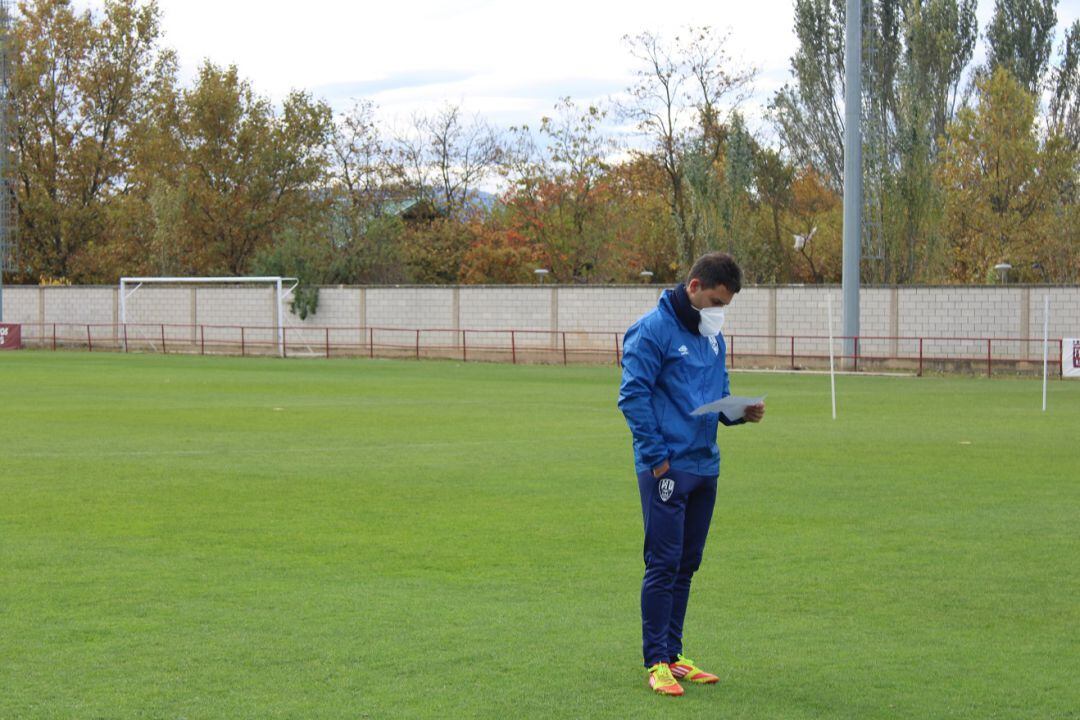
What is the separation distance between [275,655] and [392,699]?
108 cm

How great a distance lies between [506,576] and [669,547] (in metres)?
3.21

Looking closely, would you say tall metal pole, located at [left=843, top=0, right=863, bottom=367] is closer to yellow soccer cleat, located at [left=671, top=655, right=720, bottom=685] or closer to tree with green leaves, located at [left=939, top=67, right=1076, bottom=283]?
tree with green leaves, located at [left=939, top=67, right=1076, bottom=283]

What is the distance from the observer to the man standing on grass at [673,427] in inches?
273

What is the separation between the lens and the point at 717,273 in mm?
6914

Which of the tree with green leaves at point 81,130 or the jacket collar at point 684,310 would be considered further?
the tree with green leaves at point 81,130

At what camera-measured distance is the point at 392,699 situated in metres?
6.86

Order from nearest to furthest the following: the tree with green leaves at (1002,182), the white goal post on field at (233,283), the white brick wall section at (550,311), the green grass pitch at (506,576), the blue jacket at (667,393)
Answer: the blue jacket at (667,393)
the green grass pitch at (506,576)
the white brick wall section at (550,311)
the white goal post on field at (233,283)
the tree with green leaves at (1002,182)

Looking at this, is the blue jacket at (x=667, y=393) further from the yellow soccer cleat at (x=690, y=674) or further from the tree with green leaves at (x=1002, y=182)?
the tree with green leaves at (x=1002, y=182)

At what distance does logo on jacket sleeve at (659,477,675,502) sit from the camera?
22.9 feet

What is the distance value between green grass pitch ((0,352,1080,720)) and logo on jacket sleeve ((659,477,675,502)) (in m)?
0.92

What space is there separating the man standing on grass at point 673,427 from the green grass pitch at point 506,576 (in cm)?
37

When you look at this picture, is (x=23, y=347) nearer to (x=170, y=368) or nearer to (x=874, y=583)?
(x=170, y=368)

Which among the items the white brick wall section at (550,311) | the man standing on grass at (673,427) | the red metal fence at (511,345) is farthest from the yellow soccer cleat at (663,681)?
the red metal fence at (511,345)

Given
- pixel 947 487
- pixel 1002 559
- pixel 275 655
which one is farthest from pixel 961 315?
pixel 275 655
